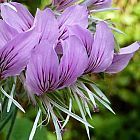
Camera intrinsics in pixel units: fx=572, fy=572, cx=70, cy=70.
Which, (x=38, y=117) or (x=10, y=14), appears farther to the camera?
(x=38, y=117)

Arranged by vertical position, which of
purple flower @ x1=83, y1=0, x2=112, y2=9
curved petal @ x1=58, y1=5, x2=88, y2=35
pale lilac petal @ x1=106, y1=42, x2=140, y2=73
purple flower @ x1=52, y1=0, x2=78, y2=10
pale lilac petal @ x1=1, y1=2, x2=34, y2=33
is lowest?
pale lilac petal @ x1=106, y1=42, x2=140, y2=73

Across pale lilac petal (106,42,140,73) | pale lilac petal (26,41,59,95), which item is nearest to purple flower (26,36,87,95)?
→ pale lilac petal (26,41,59,95)

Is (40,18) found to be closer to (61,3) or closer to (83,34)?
(83,34)

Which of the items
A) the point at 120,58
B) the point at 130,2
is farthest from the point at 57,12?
the point at 130,2

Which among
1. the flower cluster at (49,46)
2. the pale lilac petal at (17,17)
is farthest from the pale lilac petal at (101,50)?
the pale lilac petal at (17,17)

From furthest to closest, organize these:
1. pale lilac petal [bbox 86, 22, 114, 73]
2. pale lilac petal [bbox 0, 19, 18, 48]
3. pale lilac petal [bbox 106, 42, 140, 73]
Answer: pale lilac petal [bbox 106, 42, 140, 73] < pale lilac petal [bbox 86, 22, 114, 73] < pale lilac petal [bbox 0, 19, 18, 48]

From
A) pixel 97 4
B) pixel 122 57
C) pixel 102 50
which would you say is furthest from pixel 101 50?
pixel 97 4

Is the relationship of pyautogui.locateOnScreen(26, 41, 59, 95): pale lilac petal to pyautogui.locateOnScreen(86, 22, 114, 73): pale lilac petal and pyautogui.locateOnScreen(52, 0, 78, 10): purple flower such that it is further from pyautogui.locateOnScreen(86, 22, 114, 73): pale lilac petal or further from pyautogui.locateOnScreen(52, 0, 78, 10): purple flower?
pyautogui.locateOnScreen(52, 0, 78, 10): purple flower

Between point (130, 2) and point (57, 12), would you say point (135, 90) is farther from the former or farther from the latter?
point (57, 12)
